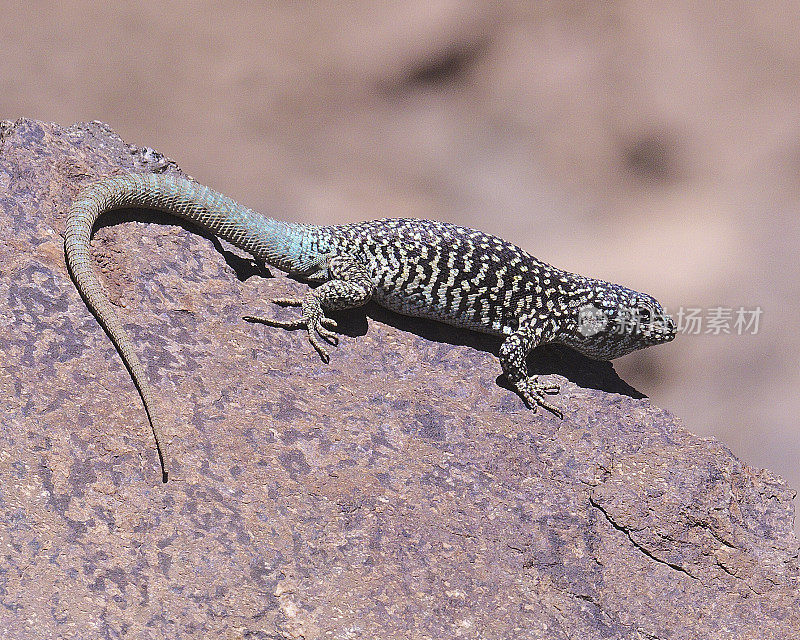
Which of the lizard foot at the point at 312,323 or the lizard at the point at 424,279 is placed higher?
the lizard at the point at 424,279

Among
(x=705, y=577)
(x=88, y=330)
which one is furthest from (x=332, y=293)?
(x=705, y=577)

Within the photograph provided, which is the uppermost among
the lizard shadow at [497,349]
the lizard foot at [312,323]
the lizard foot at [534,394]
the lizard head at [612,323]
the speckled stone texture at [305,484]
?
the lizard head at [612,323]

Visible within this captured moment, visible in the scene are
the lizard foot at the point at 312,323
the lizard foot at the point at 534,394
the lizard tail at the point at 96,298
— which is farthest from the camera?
the lizard foot at the point at 534,394

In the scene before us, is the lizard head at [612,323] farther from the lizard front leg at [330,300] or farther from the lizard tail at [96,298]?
the lizard tail at [96,298]

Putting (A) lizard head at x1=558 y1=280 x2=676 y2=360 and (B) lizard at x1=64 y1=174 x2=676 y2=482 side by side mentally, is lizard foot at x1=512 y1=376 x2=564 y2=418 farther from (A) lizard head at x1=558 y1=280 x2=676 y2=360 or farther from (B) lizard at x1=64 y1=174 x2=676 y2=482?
(A) lizard head at x1=558 y1=280 x2=676 y2=360

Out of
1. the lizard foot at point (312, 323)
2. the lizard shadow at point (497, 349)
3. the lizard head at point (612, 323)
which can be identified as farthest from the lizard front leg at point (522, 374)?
the lizard foot at point (312, 323)

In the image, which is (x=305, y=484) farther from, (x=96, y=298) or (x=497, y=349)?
(x=497, y=349)

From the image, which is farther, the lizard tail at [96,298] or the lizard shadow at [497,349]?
the lizard shadow at [497,349]

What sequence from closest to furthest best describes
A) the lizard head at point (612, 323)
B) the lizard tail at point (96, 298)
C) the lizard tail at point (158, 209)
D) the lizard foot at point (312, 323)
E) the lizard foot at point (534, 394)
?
the lizard tail at point (96, 298), the lizard tail at point (158, 209), the lizard foot at point (312, 323), the lizard foot at point (534, 394), the lizard head at point (612, 323)
